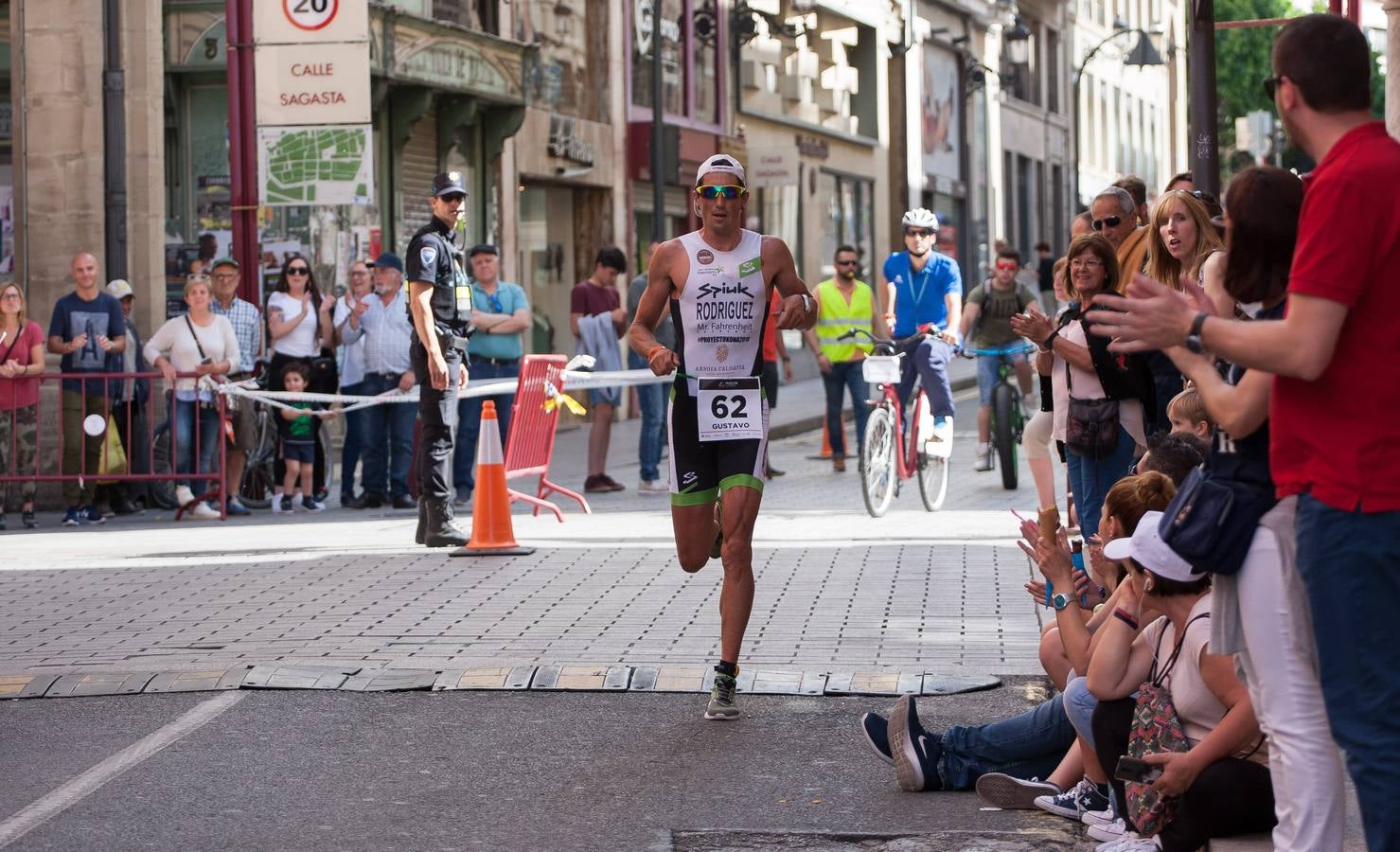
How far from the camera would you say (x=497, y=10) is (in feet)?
82.3

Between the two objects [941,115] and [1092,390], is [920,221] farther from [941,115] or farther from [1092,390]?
[941,115]

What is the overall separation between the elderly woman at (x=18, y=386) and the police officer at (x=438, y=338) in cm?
414

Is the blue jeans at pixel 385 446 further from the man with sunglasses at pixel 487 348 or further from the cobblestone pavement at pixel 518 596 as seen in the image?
the cobblestone pavement at pixel 518 596

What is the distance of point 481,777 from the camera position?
21.6 feet

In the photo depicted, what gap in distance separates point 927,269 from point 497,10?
10640 millimetres

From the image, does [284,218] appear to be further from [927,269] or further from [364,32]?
→ [927,269]

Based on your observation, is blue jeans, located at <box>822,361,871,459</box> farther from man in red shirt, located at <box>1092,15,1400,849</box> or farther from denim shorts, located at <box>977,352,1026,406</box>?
man in red shirt, located at <box>1092,15,1400,849</box>

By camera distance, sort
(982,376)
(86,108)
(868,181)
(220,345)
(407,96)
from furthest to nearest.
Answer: (868,181) → (407,96) → (86,108) → (982,376) → (220,345)

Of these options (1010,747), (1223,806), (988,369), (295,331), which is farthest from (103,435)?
(1223,806)

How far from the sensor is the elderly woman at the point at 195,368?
51.0 feet

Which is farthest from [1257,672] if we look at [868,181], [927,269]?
[868,181]

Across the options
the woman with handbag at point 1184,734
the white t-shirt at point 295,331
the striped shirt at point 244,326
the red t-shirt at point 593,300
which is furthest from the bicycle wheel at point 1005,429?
the woman with handbag at point 1184,734

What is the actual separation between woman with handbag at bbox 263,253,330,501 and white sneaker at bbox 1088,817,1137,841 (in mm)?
11413

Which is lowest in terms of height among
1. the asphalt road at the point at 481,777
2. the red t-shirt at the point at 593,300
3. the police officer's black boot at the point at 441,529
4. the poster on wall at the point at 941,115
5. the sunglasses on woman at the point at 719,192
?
the asphalt road at the point at 481,777
